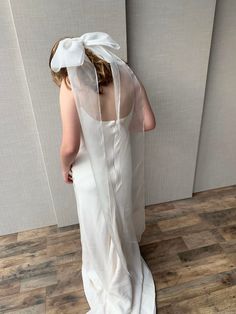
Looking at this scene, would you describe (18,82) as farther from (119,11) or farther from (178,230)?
(178,230)

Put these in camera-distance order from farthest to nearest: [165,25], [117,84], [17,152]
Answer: [17,152] → [165,25] → [117,84]

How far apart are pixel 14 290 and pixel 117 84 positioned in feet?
4.10

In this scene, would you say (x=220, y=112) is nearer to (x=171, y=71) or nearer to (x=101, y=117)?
(x=171, y=71)

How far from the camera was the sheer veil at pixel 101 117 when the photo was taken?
77 centimetres

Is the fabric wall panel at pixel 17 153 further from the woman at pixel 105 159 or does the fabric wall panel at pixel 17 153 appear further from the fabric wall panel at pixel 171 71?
the fabric wall panel at pixel 171 71

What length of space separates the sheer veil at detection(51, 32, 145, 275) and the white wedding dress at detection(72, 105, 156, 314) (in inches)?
0.5

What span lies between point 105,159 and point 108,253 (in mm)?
479

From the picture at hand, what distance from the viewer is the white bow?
73 cm

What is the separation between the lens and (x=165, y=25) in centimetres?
128

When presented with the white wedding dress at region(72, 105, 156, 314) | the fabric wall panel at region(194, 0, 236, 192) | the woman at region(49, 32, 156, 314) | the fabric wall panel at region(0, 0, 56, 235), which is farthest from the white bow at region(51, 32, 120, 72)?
the fabric wall panel at region(194, 0, 236, 192)

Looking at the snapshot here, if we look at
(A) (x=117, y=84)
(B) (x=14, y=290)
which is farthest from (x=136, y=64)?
(B) (x=14, y=290)

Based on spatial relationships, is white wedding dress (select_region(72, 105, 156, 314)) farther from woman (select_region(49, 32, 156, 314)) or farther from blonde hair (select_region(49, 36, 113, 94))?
blonde hair (select_region(49, 36, 113, 94))

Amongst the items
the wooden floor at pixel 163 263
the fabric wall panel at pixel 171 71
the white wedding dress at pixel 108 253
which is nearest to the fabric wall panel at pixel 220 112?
the fabric wall panel at pixel 171 71

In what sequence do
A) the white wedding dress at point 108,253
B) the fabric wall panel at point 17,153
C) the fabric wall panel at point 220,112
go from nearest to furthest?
the white wedding dress at point 108,253
the fabric wall panel at point 17,153
the fabric wall panel at point 220,112
